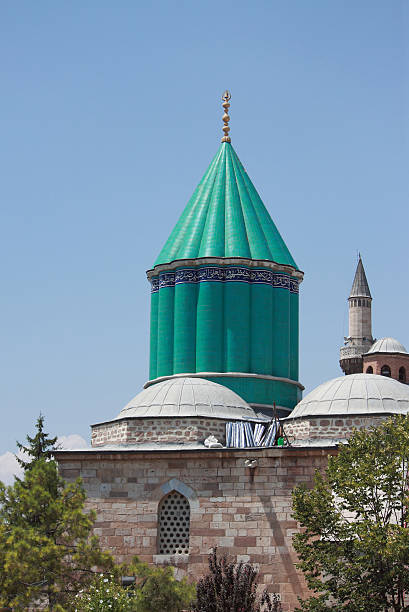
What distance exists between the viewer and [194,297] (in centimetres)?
2197

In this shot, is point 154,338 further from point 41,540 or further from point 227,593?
point 227,593

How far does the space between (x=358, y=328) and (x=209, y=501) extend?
2224 cm

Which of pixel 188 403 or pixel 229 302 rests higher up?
pixel 229 302

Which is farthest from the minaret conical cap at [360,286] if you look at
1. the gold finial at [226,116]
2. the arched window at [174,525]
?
the arched window at [174,525]

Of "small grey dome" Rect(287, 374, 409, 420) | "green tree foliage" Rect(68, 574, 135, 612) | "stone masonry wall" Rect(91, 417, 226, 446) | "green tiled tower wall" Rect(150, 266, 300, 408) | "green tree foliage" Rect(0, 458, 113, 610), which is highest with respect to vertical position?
"green tiled tower wall" Rect(150, 266, 300, 408)

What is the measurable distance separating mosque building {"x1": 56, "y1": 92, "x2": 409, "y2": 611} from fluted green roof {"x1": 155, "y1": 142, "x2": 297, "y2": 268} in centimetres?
3

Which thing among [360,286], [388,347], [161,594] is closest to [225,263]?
[161,594]

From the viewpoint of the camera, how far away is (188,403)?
18812 millimetres

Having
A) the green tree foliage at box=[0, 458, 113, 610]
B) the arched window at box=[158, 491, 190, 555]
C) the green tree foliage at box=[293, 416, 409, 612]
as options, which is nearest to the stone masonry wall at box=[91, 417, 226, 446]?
the arched window at box=[158, 491, 190, 555]

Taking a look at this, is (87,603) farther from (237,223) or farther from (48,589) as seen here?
(237,223)

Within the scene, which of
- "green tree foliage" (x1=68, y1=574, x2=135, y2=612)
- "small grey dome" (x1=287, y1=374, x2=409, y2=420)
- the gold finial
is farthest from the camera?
the gold finial

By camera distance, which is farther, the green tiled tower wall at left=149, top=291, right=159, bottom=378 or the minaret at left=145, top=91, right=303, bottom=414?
the green tiled tower wall at left=149, top=291, right=159, bottom=378

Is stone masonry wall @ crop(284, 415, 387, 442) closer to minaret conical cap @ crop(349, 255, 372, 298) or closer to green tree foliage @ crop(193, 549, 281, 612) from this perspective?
green tree foliage @ crop(193, 549, 281, 612)

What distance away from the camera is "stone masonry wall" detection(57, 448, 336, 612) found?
54.6 ft
